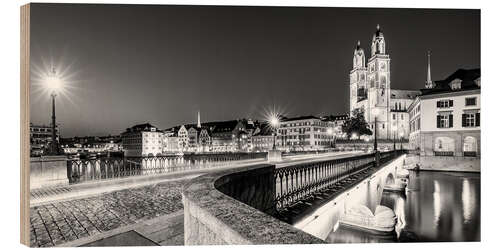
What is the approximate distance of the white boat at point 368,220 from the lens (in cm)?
457

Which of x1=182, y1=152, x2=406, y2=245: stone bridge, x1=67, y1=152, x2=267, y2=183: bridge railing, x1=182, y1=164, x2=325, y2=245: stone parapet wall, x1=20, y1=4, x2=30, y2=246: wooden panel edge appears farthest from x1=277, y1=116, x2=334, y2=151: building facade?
x1=182, y1=164, x2=325, y2=245: stone parapet wall

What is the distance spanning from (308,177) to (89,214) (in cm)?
341

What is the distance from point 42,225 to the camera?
3527 mm

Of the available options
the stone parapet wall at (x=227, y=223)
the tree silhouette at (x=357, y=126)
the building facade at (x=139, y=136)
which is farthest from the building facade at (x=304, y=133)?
the stone parapet wall at (x=227, y=223)

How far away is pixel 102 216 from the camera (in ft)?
11.5

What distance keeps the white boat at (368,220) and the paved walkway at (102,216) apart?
9.78ft

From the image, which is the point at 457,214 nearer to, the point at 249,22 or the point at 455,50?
the point at 455,50

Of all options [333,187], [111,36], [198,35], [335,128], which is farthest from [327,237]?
[335,128]

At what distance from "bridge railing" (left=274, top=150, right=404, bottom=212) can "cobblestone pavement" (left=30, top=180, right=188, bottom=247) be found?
159cm

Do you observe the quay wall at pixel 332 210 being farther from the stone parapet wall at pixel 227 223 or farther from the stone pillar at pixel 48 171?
the stone pillar at pixel 48 171

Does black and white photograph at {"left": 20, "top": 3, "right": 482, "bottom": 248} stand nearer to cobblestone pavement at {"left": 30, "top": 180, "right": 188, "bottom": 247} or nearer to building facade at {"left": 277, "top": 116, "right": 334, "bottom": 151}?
cobblestone pavement at {"left": 30, "top": 180, "right": 188, "bottom": 247}
